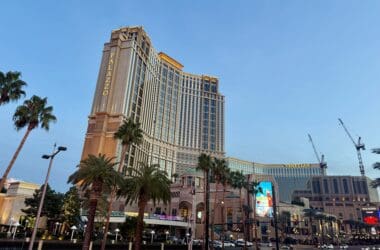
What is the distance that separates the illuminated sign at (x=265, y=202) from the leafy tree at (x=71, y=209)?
73046mm

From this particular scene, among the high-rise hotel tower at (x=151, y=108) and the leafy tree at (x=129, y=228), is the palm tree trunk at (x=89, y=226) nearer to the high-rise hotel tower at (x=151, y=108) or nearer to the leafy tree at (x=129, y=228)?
the leafy tree at (x=129, y=228)

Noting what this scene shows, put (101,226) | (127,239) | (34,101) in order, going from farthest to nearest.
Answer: (101,226), (127,239), (34,101)

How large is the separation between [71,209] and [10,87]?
34.3 m

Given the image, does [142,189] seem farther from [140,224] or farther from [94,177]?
[94,177]

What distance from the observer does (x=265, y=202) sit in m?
116

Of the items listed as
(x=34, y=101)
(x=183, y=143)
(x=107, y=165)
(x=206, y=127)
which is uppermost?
(x=206, y=127)

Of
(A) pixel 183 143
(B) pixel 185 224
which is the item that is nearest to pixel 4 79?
(B) pixel 185 224

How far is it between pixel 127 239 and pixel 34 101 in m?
34.0

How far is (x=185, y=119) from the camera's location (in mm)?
185375

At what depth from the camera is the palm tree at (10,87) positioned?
124 feet

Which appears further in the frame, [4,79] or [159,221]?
[159,221]

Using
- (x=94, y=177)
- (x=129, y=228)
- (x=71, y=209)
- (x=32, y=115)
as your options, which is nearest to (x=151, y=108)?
(x=71, y=209)

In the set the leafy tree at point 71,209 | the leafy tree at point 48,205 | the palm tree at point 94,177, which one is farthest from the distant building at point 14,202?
the palm tree at point 94,177

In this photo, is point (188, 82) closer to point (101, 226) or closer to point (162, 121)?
point (162, 121)
